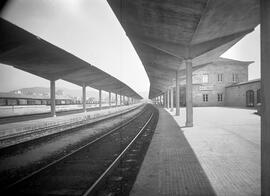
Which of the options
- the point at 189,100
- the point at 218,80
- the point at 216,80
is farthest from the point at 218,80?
the point at 189,100

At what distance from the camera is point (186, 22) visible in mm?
11039

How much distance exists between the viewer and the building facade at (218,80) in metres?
46.0

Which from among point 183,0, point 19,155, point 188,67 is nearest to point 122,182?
point 19,155

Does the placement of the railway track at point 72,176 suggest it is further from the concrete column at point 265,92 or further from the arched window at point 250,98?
the arched window at point 250,98

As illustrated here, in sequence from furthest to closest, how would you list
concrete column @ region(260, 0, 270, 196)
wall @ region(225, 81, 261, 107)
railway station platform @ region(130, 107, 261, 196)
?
wall @ region(225, 81, 261, 107)
railway station platform @ region(130, 107, 261, 196)
concrete column @ region(260, 0, 270, 196)

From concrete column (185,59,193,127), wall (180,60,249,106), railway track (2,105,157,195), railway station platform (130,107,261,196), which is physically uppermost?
wall (180,60,249,106)

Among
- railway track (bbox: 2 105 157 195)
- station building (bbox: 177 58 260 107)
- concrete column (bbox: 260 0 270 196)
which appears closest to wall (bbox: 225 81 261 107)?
station building (bbox: 177 58 260 107)

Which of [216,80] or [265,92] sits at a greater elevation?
[216,80]

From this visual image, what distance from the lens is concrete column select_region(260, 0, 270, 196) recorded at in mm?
3689

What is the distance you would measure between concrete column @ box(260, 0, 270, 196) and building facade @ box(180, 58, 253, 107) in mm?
44719

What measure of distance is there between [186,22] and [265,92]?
851 cm

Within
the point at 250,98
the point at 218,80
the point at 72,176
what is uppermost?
the point at 218,80

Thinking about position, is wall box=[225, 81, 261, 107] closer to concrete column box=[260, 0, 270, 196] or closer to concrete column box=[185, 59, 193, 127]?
concrete column box=[185, 59, 193, 127]

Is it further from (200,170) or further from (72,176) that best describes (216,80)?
(72,176)
